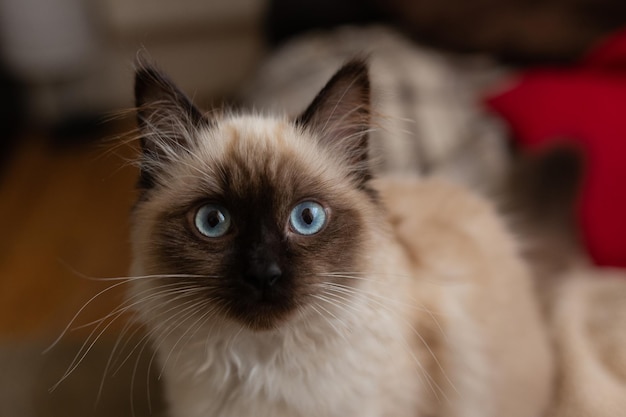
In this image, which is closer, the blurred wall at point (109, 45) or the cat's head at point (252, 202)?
the cat's head at point (252, 202)

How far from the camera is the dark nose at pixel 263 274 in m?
0.85

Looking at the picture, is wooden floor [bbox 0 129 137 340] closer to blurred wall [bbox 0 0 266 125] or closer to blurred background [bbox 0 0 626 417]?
blurred background [bbox 0 0 626 417]

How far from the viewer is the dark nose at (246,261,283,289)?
854 millimetres

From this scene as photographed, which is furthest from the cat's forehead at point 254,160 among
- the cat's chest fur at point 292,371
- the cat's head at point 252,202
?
the cat's chest fur at point 292,371

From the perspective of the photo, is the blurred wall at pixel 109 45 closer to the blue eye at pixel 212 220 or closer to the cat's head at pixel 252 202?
the cat's head at pixel 252 202

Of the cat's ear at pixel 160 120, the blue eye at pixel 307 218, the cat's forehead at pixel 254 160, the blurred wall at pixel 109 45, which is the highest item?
the blurred wall at pixel 109 45

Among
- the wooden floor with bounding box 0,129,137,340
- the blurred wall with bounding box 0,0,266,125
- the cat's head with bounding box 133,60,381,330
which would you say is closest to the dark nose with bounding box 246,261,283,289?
the cat's head with bounding box 133,60,381,330

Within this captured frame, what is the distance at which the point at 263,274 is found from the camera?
0.86m

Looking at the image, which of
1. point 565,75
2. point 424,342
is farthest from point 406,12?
point 424,342

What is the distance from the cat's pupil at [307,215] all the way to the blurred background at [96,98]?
1.06 ft

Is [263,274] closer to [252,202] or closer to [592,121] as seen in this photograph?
[252,202]

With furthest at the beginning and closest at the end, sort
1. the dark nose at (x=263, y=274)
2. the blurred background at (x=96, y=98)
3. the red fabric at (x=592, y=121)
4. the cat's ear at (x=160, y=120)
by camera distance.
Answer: the red fabric at (x=592, y=121), the blurred background at (x=96, y=98), the cat's ear at (x=160, y=120), the dark nose at (x=263, y=274)

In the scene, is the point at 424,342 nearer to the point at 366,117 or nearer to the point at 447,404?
the point at 447,404

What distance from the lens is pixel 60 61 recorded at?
3076 millimetres
